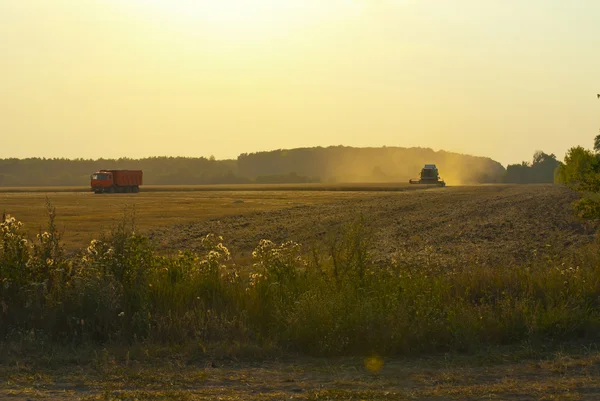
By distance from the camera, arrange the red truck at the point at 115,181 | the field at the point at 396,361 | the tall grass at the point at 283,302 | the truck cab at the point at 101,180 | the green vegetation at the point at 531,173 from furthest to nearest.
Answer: the green vegetation at the point at 531,173 → the red truck at the point at 115,181 → the truck cab at the point at 101,180 → the tall grass at the point at 283,302 → the field at the point at 396,361

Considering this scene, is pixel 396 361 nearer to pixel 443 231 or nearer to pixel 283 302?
pixel 283 302

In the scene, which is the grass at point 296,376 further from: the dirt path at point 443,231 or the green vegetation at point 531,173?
the green vegetation at point 531,173

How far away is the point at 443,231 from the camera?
2783 cm

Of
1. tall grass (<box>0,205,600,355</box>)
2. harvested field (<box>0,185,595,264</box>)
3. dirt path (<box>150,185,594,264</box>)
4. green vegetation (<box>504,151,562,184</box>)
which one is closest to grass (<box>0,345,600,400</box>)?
tall grass (<box>0,205,600,355</box>)

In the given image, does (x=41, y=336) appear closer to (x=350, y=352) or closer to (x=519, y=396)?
(x=350, y=352)

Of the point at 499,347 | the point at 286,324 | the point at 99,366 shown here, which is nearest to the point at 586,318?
the point at 499,347

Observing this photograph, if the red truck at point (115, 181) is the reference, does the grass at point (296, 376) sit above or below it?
below

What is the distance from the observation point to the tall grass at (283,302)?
9.10 metres

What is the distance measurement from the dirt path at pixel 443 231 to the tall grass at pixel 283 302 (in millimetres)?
3750

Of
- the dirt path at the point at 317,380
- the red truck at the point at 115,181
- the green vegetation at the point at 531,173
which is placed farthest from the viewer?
the green vegetation at the point at 531,173

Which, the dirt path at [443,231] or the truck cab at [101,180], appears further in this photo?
the truck cab at [101,180]

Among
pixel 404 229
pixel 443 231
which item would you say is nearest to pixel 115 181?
pixel 404 229

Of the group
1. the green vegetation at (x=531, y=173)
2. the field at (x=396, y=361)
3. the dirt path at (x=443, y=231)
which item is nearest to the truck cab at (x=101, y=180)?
the dirt path at (x=443, y=231)

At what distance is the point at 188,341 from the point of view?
905cm
